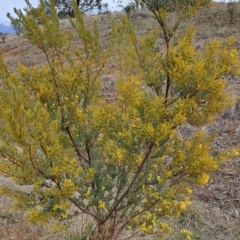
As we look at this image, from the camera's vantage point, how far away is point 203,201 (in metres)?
3.53

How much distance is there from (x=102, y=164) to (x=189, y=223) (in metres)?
1.35

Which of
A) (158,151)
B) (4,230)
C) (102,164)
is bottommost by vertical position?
(4,230)

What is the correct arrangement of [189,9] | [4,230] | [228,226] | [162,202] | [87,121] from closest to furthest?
[189,9], [162,202], [87,121], [4,230], [228,226]

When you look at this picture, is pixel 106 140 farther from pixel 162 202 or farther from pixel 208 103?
pixel 208 103

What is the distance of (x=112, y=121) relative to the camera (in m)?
2.10

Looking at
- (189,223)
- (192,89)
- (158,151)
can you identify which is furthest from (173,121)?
(189,223)

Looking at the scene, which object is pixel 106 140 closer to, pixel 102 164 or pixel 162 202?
pixel 102 164

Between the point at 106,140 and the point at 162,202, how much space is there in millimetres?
569

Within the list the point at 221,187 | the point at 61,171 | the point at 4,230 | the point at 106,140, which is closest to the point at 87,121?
the point at 106,140

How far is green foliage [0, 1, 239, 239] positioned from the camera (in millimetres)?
1768

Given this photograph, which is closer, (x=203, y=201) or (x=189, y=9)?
(x=189, y=9)

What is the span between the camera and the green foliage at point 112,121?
1.77 metres

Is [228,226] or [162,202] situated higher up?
[162,202]

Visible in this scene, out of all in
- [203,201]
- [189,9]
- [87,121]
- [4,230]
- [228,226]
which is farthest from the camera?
[203,201]
